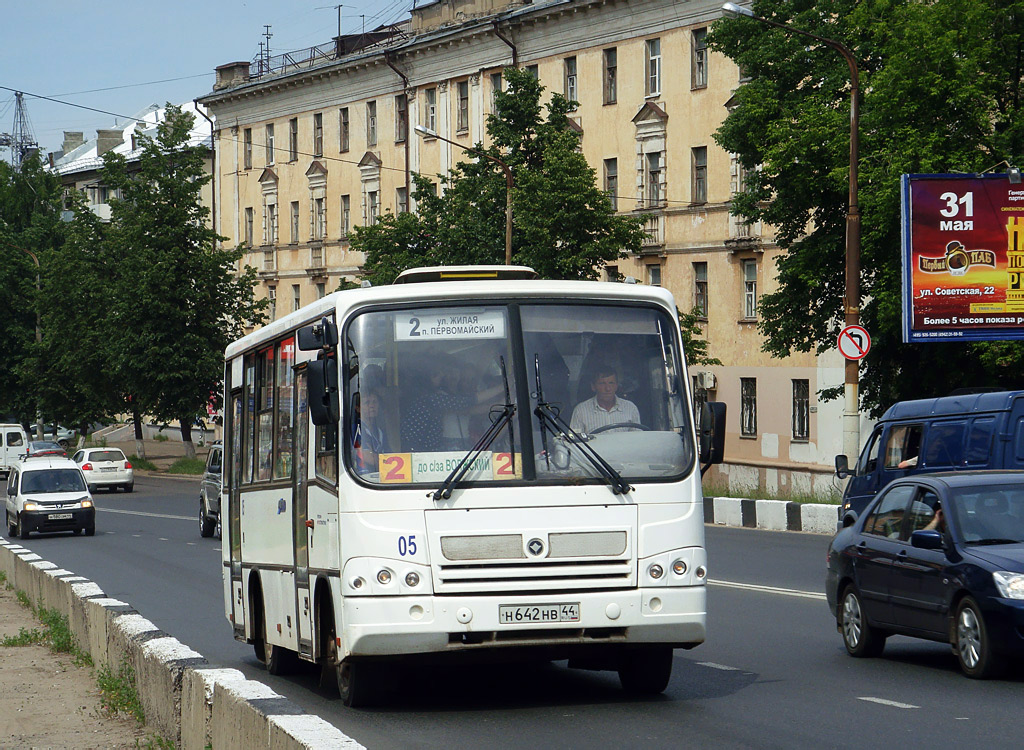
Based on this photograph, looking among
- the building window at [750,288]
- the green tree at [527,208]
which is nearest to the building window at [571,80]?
the green tree at [527,208]

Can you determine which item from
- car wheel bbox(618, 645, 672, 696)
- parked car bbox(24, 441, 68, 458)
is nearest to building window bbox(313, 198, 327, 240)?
parked car bbox(24, 441, 68, 458)

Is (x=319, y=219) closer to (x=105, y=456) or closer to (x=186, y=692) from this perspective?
(x=105, y=456)

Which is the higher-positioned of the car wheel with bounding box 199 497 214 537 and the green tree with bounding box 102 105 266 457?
the green tree with bounding box 102 105 266 457

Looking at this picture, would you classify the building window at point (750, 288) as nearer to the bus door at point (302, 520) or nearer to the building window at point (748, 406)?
the building window at point (748, 406)

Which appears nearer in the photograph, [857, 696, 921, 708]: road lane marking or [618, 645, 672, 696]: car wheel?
[857, 696, 921, 708]: road lane marking

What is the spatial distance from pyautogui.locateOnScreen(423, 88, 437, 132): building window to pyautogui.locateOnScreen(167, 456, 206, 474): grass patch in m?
16.5

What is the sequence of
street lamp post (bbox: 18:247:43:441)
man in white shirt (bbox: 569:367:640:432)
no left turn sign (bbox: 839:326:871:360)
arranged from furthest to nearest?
street lamp post (bbox: 18:247:43:441)
no left turn sign (bbox: 839:326:871:360)
man in white shirt (bbox: 569:367:640:432)

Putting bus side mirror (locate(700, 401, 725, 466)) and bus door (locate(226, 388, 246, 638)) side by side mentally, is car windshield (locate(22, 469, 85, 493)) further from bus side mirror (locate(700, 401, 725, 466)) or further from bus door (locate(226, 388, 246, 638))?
bus side mirror (locate(700, 401, 725, 466))

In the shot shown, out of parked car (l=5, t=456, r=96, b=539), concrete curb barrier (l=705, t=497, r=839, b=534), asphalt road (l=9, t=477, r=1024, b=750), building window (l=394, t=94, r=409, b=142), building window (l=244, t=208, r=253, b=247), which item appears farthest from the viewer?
building window (l=244, t=208, r=253, b=247)

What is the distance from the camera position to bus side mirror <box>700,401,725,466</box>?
10.4m

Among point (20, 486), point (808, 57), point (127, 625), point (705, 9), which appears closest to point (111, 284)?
point (705, 9)

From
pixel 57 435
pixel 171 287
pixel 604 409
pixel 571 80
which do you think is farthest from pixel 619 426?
pixel 57 435

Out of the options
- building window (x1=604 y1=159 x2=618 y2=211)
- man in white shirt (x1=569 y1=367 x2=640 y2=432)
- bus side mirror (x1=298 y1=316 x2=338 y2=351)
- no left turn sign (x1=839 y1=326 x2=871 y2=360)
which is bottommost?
man in white shirt (x1=569 y1=367 x2=640 y2=432)

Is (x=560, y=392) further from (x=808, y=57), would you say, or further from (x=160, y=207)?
(x=160, y=207)
